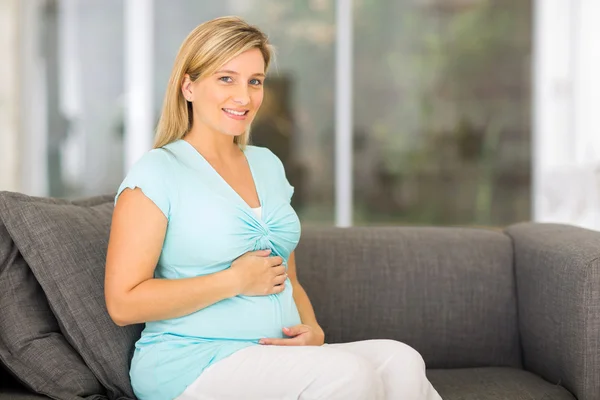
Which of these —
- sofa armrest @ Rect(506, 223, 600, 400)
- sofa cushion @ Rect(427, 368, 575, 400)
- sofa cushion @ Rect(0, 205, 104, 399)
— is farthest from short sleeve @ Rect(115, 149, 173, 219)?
sofa armrest @ Rect(506, 223, 600, 400)

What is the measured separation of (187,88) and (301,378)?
71cm

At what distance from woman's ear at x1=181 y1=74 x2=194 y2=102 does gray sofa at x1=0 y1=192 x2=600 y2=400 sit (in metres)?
0.39

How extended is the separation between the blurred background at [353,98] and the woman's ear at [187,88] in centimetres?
384

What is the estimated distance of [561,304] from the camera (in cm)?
191

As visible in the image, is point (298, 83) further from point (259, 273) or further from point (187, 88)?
point (259, 273)

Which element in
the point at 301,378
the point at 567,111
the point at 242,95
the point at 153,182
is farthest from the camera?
the point at 567,111

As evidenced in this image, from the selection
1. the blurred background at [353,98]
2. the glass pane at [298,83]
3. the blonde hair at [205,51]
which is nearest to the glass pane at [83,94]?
the blurred background at [353,98]

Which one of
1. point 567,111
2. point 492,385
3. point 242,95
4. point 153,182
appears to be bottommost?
point 492,385

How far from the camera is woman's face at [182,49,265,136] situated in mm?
1753

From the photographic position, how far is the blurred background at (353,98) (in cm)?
556

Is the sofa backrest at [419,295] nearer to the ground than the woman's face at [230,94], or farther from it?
nearer to the ground

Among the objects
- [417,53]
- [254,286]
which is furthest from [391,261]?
[417,53]

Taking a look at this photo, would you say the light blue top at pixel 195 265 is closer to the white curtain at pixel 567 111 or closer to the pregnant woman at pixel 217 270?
the pregnant woman at pixel 217 270

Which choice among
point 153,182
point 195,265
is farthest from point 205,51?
point 195,265
